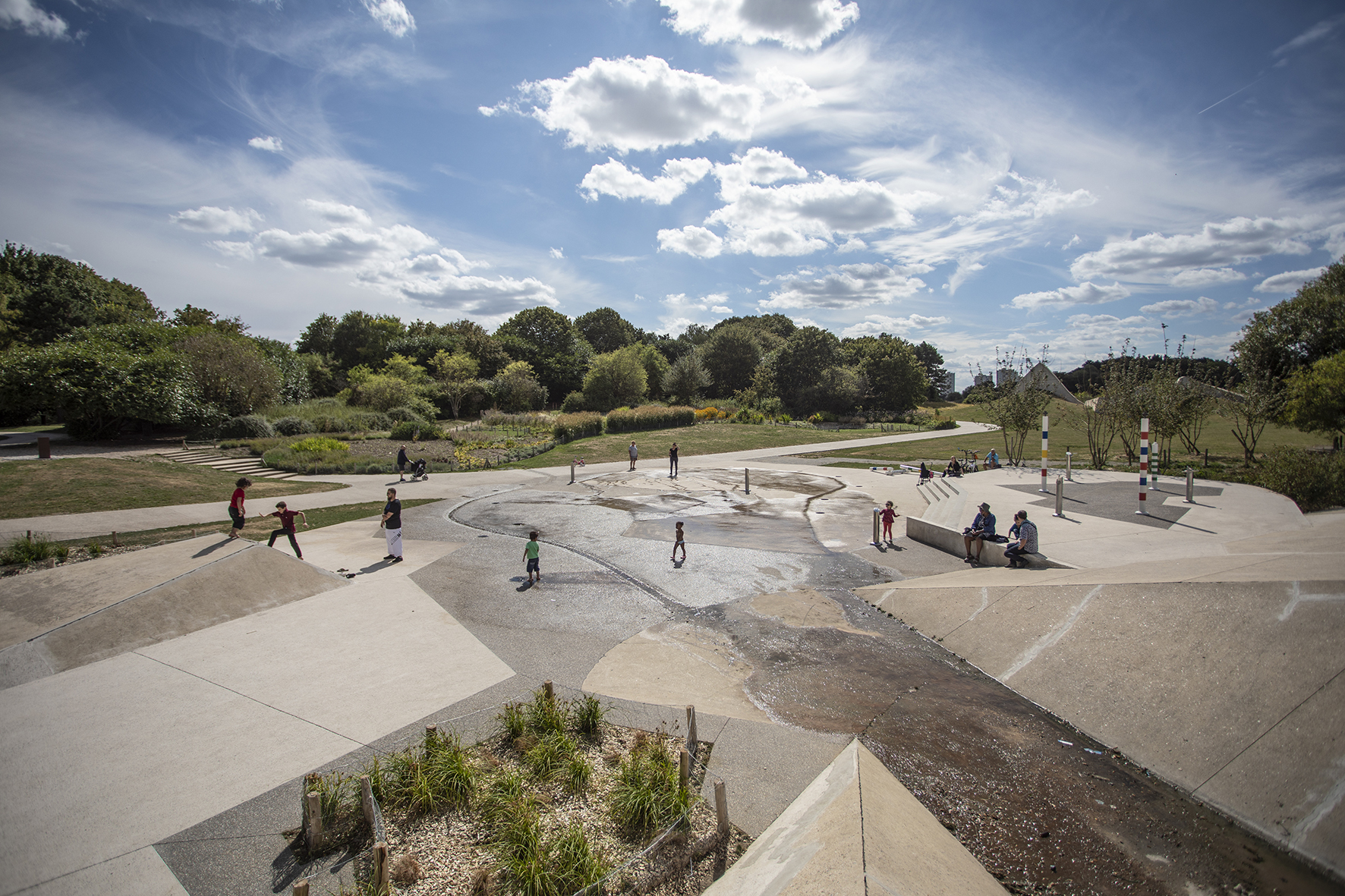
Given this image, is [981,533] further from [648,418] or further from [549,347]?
[549,347]

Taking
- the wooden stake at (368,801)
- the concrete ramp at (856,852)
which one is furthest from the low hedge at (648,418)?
the concrete ramp at (856,852)

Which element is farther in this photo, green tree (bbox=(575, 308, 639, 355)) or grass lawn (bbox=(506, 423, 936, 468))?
green tree (bbox=(575, 308, 639, 355))

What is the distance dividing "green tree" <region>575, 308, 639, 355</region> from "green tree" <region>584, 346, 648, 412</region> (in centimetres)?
3491

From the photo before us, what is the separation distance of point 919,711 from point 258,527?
60.1 feet

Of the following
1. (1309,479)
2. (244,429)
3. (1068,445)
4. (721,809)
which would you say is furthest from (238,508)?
(1068,445)

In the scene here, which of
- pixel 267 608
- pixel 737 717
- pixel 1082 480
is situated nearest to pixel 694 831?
pixel 737 717

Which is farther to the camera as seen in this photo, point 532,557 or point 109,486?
point 109,486

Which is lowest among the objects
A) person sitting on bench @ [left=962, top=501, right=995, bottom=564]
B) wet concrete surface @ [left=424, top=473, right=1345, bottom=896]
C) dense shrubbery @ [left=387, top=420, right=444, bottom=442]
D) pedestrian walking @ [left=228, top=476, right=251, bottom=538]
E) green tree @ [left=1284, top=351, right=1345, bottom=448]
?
wet concrete surface @ [left=424, top=473, right=1345, bottom=896]

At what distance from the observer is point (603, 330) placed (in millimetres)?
92375

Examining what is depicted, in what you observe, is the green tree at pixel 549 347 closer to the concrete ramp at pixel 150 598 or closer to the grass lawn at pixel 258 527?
the grass lawn at pixel 258 527

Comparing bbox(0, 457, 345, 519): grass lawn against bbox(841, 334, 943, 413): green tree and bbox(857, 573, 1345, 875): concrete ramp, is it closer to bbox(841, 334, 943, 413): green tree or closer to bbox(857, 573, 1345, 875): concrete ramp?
bbox(857, 573, 1345, 875): concrete ramp

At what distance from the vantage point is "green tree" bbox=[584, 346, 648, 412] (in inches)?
2237

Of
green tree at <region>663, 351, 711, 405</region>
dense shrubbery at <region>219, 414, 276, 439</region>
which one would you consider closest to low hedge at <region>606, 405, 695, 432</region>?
green tree at <region>663, 351, 711, 405</region>

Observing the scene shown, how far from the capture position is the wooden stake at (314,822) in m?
4.80
